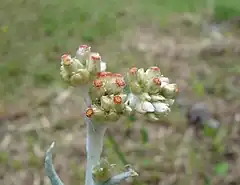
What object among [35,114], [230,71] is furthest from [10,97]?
[230,71]

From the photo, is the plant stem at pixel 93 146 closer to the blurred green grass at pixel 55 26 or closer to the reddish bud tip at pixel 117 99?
the reddish bud tip at pixel 117 99

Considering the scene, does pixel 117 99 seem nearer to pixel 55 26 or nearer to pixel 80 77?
pixel 80 77

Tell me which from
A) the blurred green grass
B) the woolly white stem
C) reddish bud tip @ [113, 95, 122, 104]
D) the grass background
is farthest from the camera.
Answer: the blurred green grass

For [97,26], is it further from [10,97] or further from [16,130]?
[16,130]

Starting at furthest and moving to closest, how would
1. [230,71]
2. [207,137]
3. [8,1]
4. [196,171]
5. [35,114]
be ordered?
[8,1] < [230,71] < [35,114] < [207,137] < [196,171]

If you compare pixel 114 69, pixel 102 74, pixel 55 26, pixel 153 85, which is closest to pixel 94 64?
pixel 102 74

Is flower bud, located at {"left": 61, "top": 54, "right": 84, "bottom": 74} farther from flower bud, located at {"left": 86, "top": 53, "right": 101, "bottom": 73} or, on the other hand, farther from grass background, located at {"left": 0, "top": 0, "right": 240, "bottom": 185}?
grass background, located at {"left": 0, "top": 0, "right": 240, "bottom": 185}

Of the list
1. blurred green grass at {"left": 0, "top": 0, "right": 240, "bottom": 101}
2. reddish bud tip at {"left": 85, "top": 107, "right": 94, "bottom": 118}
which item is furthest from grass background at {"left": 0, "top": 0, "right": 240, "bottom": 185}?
reddish bud tip at {"left": 85, "top": 107, "right": 94, "bottom": 118}
